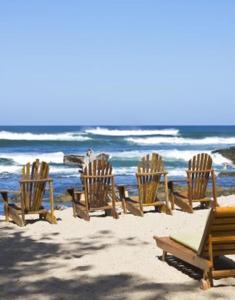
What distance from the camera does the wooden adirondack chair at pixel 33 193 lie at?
9.82 m

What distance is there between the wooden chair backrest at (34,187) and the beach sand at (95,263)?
0.34 m

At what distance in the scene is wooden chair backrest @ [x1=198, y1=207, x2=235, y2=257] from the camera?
17.8 ft

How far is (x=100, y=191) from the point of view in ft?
34.2

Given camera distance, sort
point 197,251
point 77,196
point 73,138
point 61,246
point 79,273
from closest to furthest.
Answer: point 197,251 → point 79,273 → point 61,246 → point 77,196 → point 73,138

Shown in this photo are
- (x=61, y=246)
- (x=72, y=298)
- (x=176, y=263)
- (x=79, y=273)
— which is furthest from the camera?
(x=61, y=246)

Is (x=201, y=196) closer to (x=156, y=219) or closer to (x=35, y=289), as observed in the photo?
(x=156, y=219)

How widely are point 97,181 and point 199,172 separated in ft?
6.92

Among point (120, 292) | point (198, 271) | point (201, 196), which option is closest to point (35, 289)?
point (120, 292)

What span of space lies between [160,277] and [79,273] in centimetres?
91

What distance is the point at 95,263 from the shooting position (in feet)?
22.3

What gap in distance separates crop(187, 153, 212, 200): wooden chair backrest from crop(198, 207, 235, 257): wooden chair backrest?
17.9ft

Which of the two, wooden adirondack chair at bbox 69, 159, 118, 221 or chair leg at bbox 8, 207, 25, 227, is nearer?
chair leg at bbox 8, 207, 25, 227

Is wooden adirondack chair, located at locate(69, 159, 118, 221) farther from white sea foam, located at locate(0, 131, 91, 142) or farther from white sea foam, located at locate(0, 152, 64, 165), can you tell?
white sea foam, located at locate(0, 131, 91, 142)

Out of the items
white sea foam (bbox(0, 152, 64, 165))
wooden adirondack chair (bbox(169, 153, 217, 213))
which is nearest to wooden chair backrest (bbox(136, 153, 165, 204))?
wooden adirondack chair (bbox(169, 153, 217, 213))
